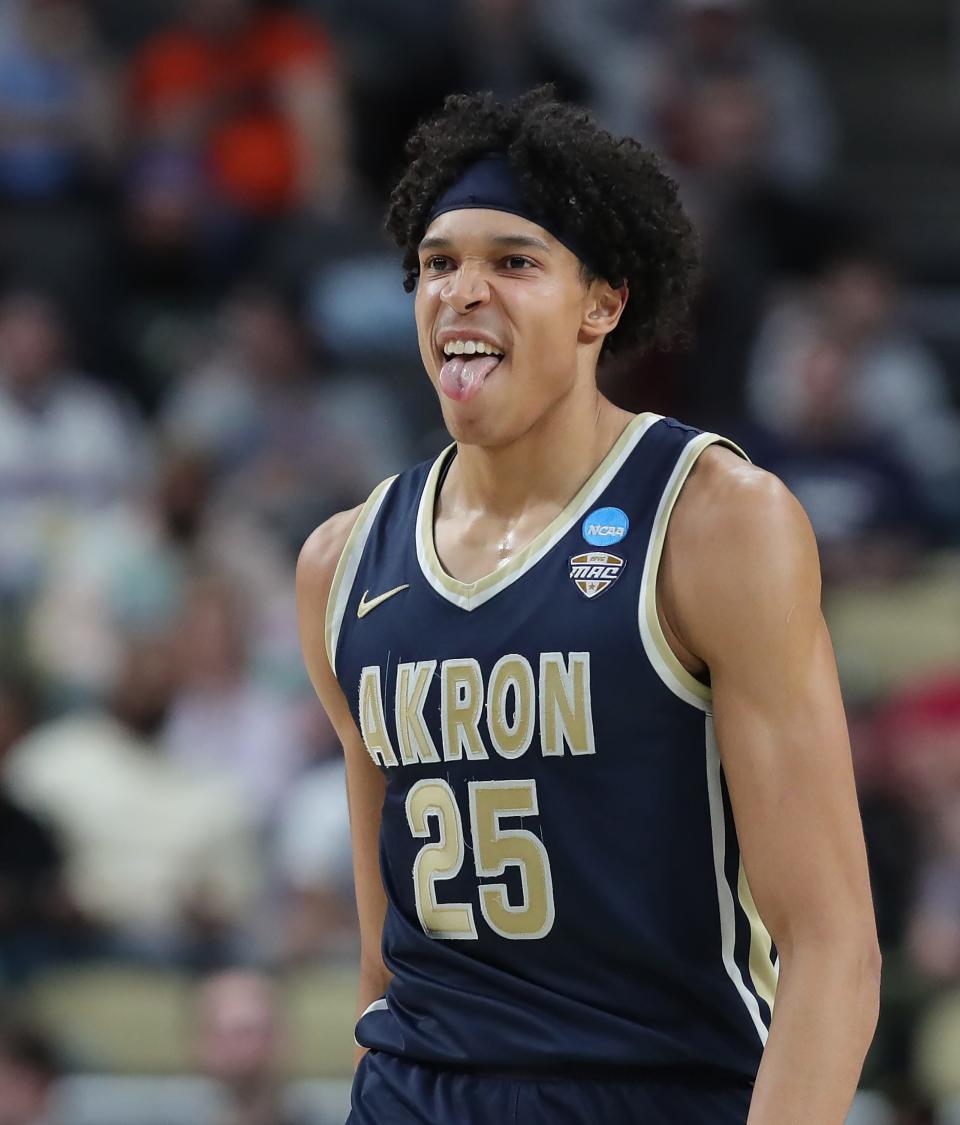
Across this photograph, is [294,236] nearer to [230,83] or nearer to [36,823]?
[230,83]

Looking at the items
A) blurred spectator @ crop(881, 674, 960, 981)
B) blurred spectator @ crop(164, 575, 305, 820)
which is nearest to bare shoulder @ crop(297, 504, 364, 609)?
blurred spectator @ crop(881, 674, 960, 981)

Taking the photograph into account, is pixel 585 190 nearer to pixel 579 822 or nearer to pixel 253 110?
pixel 579 822

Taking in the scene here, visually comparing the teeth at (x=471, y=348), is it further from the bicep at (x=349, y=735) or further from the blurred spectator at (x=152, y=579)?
the blurred spectator at (x=152, y=579)

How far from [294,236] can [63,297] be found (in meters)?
1.04

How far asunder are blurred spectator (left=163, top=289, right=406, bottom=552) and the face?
5243mm

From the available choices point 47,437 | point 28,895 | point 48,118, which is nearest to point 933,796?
point 28,895

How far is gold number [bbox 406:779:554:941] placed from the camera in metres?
3.01

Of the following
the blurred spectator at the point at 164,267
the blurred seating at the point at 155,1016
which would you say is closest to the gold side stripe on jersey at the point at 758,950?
the blurred seating at the point at 155,1016

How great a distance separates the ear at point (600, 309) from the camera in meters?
3.18

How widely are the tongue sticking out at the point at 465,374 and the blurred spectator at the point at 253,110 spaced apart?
6664 mm

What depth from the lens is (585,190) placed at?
3.13 m

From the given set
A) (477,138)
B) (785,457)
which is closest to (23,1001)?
(785,457)

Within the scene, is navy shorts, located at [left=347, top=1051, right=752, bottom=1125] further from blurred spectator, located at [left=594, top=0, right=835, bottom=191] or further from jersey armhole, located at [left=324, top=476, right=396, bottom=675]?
blurred spectator, located at [left=594, top=0, right=835, bottom=191]

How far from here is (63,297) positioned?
9.32 m
